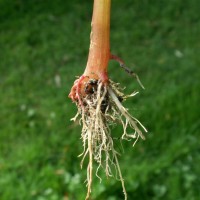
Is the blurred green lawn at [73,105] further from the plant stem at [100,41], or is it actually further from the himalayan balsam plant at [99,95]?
the plant stem at [100,41]

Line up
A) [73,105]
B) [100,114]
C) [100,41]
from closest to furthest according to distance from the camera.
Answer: [100,41]
[100,114]
[73,105]

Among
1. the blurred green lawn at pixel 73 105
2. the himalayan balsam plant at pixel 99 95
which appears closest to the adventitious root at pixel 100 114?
the himalayan balsam plant at pixel 99 95

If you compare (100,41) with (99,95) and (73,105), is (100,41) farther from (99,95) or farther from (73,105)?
(73,105)

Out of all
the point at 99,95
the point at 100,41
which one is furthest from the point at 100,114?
the point at 100,41

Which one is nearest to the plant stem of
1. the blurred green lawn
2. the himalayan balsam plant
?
the himalayan balsam plant

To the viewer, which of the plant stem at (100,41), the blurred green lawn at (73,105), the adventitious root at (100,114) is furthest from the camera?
the blurred green lawn at (73,105)

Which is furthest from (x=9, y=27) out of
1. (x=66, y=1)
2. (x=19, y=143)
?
(x=19, y=143)

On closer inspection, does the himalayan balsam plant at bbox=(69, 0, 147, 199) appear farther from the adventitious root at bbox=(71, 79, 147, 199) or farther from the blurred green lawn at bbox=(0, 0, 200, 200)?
the blurred green lawn at bbox=(0, 0, 200, 200)
